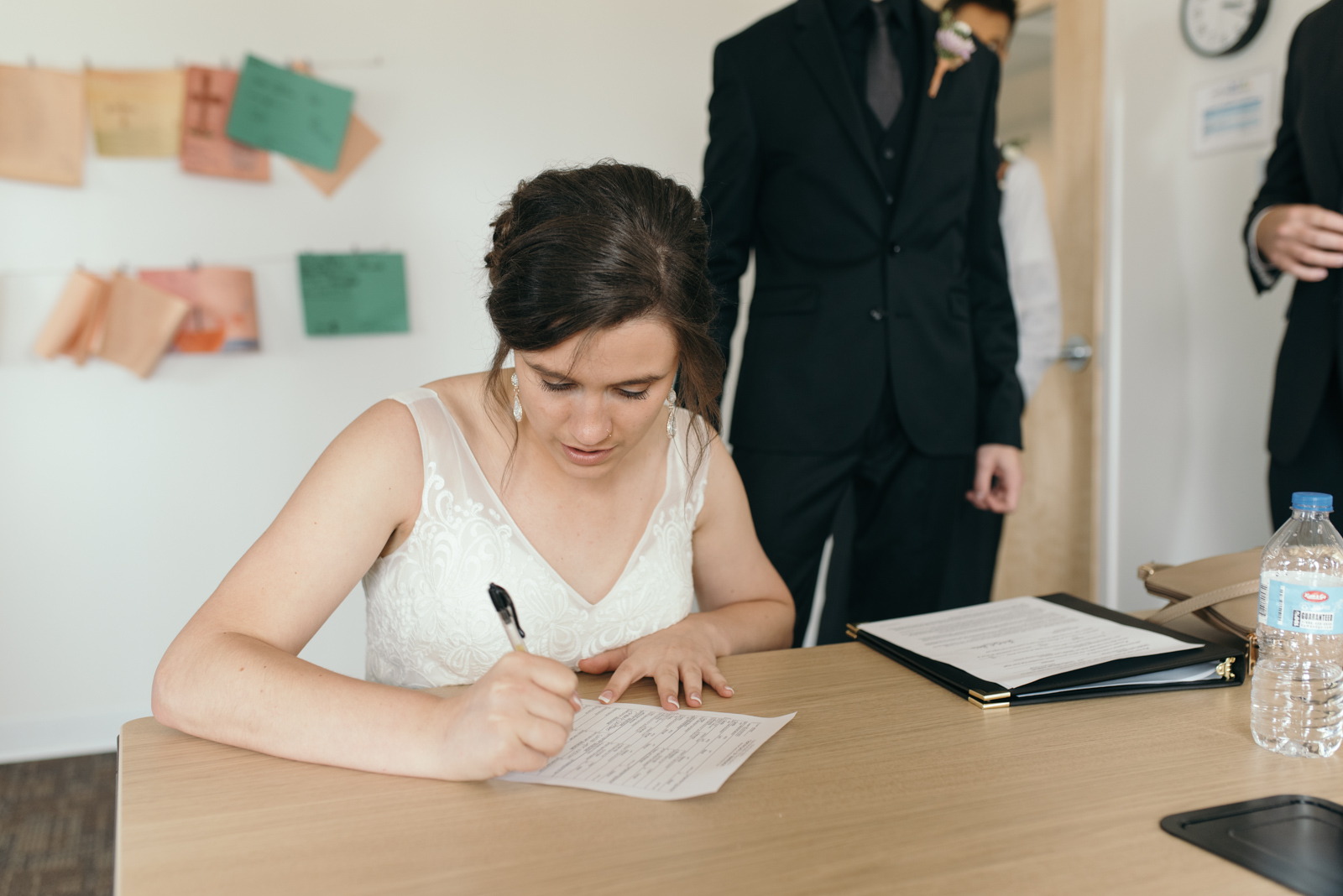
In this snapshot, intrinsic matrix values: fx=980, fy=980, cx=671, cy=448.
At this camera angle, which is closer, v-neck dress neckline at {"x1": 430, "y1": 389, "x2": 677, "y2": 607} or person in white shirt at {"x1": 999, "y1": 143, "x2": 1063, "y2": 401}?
v-neck dress neckline at {"x1": 430, "y1": 389, "x2": 677, "y2": 607}

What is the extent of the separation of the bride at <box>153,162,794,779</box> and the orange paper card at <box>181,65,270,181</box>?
191 cm

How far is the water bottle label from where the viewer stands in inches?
33.1

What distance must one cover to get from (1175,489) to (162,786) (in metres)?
2.48

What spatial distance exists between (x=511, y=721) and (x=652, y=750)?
141 millimetres

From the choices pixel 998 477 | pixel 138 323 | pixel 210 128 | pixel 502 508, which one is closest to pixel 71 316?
pixel 138 323

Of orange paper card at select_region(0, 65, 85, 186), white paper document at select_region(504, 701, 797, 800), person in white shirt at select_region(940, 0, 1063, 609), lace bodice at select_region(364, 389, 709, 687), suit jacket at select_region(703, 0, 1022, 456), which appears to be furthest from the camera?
orange paper card at select_region(0, 65, 85, 186)

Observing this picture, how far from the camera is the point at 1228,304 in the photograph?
239 centimetres

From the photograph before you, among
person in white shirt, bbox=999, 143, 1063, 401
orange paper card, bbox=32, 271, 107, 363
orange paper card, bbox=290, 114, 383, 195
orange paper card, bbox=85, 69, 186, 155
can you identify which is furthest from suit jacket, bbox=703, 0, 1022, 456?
orange paper card, bbox=32, 271, 107, 363

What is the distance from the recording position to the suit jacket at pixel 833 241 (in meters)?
1.85

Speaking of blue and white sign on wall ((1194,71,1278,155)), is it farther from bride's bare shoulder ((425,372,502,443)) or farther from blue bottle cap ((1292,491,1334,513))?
bride's bare shoulder ((425,372,502,443))

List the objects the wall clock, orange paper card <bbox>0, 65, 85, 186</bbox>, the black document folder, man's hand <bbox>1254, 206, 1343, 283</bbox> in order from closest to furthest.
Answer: the black document folder
man's hand <bbox>1254, 206, 1343, 283</bbox>
the wall clock
orange paper card <bbox>0, 65, 85, 186</bbox>

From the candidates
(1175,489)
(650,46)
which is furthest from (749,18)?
(1175,489)

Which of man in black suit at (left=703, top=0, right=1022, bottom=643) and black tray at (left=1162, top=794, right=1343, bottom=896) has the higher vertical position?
man in black suit at (left=703, top=0, right=1022, bottom=643)

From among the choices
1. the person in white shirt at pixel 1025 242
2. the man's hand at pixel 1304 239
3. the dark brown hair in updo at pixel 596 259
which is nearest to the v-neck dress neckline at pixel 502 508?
the dark brown hair in updo at pixel 596 259
